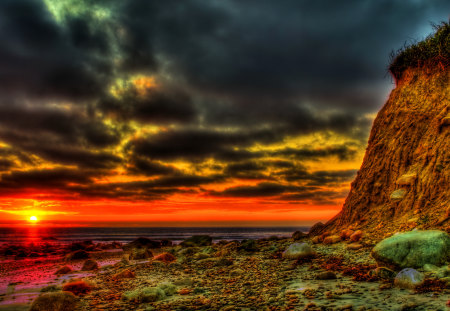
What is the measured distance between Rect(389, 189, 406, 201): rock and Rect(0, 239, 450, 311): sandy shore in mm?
3251

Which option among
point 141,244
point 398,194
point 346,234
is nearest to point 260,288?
point 346,234

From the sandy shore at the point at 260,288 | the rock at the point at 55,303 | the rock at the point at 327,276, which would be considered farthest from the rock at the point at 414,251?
the rock at the point at 55,303

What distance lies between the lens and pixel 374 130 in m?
17.9

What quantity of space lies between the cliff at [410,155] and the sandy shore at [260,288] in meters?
2.86

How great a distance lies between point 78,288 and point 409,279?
936 cm

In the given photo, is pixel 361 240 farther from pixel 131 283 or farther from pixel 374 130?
pixel 131 283

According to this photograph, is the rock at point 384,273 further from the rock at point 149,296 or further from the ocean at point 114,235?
the ocean at point 114,235

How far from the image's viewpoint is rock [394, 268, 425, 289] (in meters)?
6.36

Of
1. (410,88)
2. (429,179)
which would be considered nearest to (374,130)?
(410,88)

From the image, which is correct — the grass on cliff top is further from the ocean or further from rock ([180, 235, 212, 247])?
the ocean

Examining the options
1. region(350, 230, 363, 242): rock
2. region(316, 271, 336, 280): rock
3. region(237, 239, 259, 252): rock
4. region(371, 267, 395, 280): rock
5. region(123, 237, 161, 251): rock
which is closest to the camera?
region(371, 267, 395, 280): rock

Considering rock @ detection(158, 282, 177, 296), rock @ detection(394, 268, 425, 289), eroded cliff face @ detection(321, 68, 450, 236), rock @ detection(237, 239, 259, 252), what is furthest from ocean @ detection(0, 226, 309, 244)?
rock @ detection(394, 268, 425, 289)

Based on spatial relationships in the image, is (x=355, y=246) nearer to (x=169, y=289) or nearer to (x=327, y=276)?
(x=327, y=276)

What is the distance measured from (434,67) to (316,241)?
34.8ft
